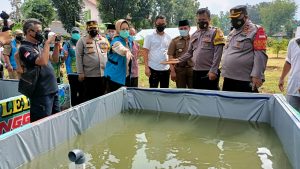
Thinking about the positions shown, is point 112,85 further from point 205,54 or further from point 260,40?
point 260,40

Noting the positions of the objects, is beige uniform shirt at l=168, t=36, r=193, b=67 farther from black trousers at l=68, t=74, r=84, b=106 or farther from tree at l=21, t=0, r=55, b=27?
tree at l=21, t=0, r=55, b=27

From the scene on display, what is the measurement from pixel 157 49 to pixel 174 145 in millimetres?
2324

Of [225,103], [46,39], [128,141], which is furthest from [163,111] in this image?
[46,39]

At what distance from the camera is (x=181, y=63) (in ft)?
15.8

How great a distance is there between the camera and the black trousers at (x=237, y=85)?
388 cm

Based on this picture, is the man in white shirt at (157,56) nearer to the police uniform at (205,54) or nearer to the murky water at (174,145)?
the police uniform at (205,54)

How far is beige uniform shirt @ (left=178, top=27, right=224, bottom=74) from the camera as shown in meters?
4.09

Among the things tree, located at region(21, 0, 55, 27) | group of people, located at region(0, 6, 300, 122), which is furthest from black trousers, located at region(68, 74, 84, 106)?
tree, located at region(21, 0, 55, 27)

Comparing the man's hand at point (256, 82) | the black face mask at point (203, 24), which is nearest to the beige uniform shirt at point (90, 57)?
the black face mask at point (203, 24)

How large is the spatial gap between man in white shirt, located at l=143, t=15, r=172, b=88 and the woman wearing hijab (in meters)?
0.67

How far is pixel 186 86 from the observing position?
16.6 feet

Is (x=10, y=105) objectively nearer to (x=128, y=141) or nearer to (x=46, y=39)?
(x=46, y=39)

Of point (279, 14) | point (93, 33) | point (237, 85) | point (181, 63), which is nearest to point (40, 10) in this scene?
point (93, 33)

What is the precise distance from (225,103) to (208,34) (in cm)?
98
